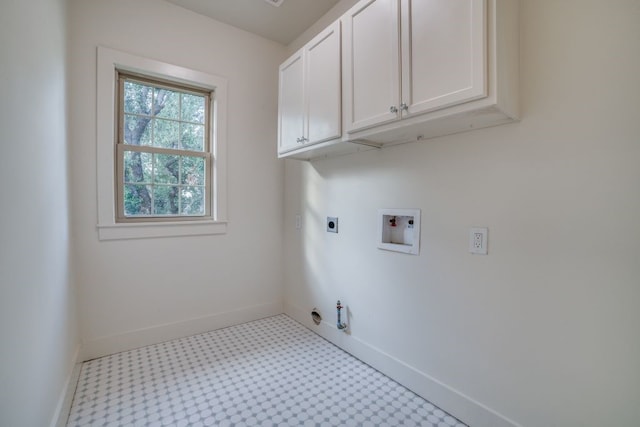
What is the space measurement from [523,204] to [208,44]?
2678 millimetres

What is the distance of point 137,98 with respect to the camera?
2375mm

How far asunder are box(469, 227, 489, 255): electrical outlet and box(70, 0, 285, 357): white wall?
1957mm

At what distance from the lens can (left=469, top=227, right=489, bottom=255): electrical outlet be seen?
146cm

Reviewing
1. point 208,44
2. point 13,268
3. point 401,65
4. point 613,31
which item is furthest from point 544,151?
point 208,44

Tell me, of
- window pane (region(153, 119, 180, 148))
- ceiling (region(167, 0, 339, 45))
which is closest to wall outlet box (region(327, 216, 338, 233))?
window pane (region(153, 119, 180, 148))

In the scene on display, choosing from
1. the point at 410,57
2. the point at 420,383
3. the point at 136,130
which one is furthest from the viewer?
the point at 136,130

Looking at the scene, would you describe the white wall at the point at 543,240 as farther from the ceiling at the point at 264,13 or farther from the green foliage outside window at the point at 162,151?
the green foliage outside window at the point at 162,151

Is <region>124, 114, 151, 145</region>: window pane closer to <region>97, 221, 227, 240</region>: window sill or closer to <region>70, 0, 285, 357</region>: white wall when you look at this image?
<region>70, 0, 285, 357</region>: white wall

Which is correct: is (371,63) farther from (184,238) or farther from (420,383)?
(184,238)

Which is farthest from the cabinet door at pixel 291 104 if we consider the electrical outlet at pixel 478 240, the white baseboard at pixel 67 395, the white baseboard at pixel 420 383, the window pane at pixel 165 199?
the white baseboard at pixel 67 395

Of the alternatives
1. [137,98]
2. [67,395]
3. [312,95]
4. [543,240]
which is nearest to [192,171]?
[137,98]

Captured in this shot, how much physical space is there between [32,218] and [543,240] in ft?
6.99

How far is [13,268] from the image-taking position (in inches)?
39.4

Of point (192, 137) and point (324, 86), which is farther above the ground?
point (324, 86)
